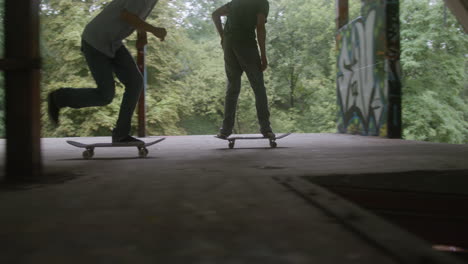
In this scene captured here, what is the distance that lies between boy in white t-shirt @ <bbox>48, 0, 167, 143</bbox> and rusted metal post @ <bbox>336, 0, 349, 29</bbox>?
6.41 metres

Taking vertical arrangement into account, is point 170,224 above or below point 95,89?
below

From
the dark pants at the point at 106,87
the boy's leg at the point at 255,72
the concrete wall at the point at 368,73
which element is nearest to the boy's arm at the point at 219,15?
the boy's leg at the point at 255,72

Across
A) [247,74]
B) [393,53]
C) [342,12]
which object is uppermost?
[342,12]

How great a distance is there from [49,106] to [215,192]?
232 centimetres

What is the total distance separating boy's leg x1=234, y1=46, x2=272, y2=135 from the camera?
485 centimetres

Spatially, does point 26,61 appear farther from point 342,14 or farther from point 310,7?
point 310,7

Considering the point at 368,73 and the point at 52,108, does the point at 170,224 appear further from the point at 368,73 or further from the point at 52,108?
the point at 368,73

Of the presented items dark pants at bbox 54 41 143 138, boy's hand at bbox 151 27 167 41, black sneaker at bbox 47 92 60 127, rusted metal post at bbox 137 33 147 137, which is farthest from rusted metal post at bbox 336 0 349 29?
black sneaker at bbox 47 92 60 127

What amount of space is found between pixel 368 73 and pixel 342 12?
7.74ft

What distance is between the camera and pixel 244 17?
4.82 meters

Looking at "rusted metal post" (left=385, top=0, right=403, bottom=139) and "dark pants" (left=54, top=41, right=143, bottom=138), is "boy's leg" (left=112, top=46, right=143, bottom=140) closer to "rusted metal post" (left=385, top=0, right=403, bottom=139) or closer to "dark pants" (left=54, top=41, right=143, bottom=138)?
"dark pants" (left=54, top=41, right=143, bottom=138)

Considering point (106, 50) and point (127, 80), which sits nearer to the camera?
point (106, 50)

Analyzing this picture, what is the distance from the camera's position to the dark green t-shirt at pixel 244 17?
15.7 feet

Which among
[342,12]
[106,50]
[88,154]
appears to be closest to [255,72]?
[106,50]
